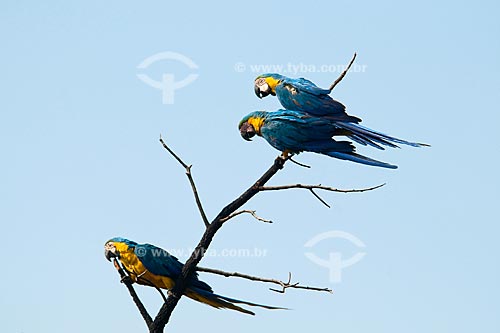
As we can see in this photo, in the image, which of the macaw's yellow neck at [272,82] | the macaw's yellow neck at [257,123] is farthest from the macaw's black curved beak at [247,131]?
the macaw's yellow neck at [272,82]

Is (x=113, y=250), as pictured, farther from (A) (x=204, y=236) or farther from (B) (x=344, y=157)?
(B) (x=344, y=157)

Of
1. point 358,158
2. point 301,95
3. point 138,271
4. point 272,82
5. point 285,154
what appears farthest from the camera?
point 272,82

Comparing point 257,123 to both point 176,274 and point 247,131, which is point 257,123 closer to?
point 247,131

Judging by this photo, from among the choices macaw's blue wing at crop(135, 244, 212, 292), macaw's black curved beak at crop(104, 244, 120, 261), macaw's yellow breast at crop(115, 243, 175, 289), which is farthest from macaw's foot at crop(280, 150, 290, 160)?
macaw's black curved beak at crop(104, 244, 120, 261)

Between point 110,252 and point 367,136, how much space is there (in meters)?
1.40

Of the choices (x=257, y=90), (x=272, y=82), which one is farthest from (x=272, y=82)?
(x=257, y=90)

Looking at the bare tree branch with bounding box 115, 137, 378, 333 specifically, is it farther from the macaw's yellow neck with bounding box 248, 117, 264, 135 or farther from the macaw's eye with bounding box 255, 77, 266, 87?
the macaw's eye with bounding box 255, 77, 266, 87

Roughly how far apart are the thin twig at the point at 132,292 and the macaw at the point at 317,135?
3.22 feet

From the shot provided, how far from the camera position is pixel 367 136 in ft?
11.2

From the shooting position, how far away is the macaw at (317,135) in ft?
11.2

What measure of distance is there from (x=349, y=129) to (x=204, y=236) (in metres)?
0.86

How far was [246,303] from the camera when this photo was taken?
3.47 metres

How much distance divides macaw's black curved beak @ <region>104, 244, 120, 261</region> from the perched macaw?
1.15 metres

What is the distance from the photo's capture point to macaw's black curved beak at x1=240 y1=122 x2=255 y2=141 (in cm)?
365
